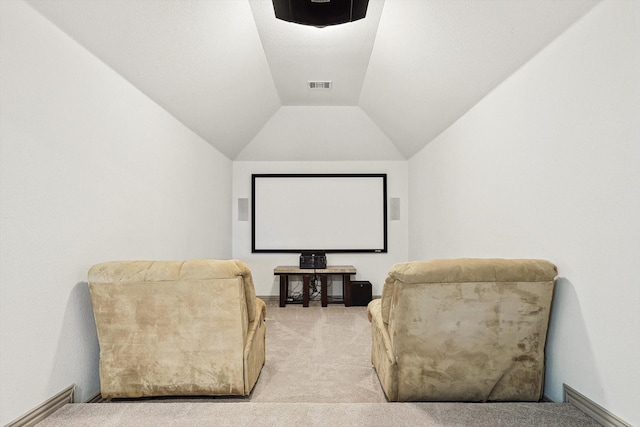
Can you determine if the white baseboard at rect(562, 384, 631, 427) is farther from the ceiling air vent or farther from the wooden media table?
the ceiling air vent

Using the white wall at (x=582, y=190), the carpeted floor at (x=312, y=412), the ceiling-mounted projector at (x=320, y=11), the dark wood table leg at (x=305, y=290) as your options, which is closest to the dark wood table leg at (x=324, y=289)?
the dark wood table leg at (x=305, y=290)

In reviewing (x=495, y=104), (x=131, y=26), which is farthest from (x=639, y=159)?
(x=131, y=26)

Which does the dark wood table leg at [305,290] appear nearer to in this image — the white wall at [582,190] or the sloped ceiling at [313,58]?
the sloped ceiling at [313,58]

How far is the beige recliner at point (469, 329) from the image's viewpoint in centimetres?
223

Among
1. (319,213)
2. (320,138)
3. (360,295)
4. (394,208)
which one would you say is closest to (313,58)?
(320,138)

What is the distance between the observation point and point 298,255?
21.6ft

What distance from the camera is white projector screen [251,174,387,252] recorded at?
6.58 m

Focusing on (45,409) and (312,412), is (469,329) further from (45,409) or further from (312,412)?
(45,409)

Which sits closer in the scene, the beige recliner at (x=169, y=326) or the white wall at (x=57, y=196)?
the white wall at (x=57, y=196)

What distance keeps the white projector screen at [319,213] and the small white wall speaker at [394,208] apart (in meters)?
0.11

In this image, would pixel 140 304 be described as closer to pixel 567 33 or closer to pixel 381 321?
pixel 381 321

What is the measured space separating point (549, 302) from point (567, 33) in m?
1.53

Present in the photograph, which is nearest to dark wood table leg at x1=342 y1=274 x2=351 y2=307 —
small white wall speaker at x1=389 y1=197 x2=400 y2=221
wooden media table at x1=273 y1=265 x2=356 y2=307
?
wooden media table at x1=273 y1=265 x2=356 y2=307

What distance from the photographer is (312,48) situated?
399 cm
